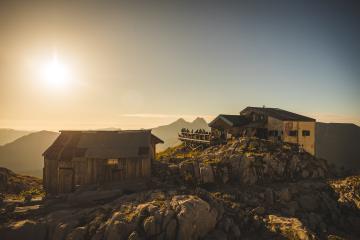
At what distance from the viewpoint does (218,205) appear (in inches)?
974

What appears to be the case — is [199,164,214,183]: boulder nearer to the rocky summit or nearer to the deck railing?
the rocky summit

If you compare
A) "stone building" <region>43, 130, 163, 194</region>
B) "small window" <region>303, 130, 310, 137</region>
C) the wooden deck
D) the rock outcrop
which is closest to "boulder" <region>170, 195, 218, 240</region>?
the rock outcrop

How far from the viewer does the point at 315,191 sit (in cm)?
3108

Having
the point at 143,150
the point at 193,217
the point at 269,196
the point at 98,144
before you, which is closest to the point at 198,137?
the point at 143,150

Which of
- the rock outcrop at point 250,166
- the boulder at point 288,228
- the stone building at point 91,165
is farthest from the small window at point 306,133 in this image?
the stone building at point 91,165

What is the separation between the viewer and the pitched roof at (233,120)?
46.9 m

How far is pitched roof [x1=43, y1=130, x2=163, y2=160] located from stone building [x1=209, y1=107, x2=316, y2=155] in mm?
19944

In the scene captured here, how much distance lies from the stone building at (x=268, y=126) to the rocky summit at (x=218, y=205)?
14.7ft

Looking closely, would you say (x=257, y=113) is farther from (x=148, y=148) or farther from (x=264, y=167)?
(x=148, y=148)

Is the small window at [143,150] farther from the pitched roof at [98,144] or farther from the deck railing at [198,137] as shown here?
the deck railing at [198,137]

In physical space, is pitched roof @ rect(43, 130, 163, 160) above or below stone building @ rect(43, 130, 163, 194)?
above

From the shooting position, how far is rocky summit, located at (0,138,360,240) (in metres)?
21.5

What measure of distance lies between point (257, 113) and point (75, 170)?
35.9m

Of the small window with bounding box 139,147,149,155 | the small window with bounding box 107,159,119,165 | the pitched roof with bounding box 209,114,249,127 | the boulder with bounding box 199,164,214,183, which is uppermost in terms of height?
the pitched roof with bounding box 209,114,249,127
